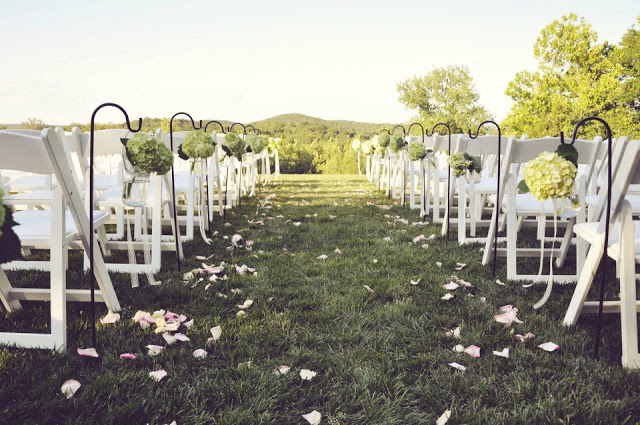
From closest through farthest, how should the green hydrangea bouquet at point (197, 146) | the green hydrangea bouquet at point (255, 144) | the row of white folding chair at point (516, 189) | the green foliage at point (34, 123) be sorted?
the row of white folding chair at point (516, 189)
the green hydrangea bouquet at point (197, 146)
the green foliage at point (34, 123)
the green hydrangea bouquet at point (255, 144)

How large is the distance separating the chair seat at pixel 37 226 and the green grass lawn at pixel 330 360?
0.52 m

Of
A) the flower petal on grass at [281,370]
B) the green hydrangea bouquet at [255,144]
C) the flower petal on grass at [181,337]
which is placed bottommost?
the flower petal on grass at [281,370]

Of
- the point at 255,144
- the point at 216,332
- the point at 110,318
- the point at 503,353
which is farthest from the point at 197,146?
the point at 255,144

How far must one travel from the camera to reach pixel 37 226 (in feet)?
7.59

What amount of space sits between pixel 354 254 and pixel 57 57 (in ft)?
48.3

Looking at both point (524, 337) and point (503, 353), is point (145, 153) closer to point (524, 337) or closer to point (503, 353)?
point (503, 353)

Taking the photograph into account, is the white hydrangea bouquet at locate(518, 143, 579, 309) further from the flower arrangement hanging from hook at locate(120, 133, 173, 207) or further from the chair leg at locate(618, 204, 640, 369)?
the flower arrangement hanging from hook at locate(120, 133, 173, 207)

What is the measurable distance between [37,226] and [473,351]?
2276 millimetres

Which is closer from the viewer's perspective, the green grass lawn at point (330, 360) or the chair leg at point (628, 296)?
the green grass lawn at point (330, 360)

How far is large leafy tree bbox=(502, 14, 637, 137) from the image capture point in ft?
81.7

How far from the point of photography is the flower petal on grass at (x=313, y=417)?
1600 millimetres

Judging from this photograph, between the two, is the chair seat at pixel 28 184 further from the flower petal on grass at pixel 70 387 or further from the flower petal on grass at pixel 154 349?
the flower petal on grass at pixel 70 387

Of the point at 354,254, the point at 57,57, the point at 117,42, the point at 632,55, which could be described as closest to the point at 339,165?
the point at 117,42

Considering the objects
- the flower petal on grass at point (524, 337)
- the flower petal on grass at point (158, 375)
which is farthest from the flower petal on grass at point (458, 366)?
the flower petal on grass at point (158, 375)
